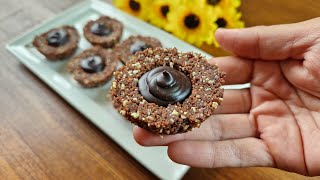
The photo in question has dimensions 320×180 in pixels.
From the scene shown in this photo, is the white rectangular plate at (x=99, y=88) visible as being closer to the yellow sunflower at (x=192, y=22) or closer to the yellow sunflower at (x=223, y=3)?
the yellow sunflower at (x=192, y=22)

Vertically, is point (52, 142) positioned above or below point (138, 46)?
below

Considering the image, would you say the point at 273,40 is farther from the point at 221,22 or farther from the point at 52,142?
the point at 52,142

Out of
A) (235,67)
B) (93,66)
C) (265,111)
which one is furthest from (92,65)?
(265,111)

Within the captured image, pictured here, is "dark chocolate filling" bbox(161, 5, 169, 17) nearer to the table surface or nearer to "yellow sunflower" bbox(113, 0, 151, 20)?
"yellow sunflower" bbox(113, 0, 151, 20)

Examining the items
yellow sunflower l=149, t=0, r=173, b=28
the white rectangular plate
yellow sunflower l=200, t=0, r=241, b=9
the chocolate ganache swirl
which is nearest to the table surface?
the white rectangular plate

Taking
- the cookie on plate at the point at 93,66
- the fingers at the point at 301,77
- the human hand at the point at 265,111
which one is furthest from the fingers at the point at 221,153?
the cookie on plate at the point at 93,66
